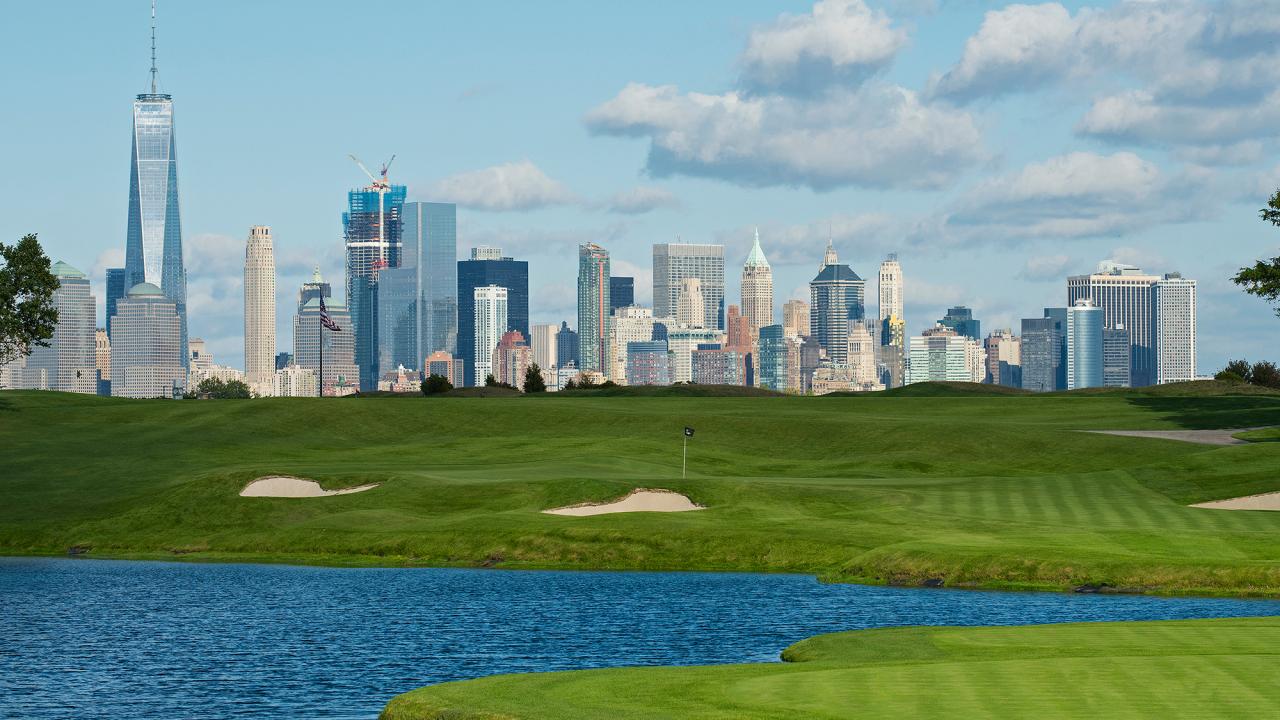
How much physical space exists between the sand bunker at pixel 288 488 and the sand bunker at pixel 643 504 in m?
13.6

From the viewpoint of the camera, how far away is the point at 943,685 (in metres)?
31.4

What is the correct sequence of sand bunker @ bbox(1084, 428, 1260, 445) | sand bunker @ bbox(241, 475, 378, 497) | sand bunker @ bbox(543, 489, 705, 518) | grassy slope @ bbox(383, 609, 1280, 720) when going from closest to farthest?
grassy slope @ bbox(383, 609, 1280, 720) → sand bunker @ bbox(543, 489, 705, 518) → sand bunker @ bbox(241, 475, 378, 497) → sand bunker @ bbox(1084, 428, 1260, 445)

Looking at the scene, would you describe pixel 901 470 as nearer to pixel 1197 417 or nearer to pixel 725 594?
pixel 1197 417

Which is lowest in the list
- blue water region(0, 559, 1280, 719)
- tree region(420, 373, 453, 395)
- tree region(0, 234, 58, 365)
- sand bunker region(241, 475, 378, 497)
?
blue water region(0, 559, 1280, 719)

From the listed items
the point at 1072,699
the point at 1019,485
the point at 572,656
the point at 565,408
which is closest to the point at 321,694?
the point at 572,656

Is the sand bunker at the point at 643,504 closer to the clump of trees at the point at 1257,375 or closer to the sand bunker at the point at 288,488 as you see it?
the sand bunker at the point at 288,488

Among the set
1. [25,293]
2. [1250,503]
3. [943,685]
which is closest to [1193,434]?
[1250,503]

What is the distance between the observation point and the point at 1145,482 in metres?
81.2

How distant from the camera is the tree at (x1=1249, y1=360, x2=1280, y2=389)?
584ft

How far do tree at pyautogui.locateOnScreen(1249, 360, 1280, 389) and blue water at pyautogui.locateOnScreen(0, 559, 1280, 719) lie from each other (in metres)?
133

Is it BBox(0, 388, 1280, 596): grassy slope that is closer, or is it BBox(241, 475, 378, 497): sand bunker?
BBox(0, 388, 1280, 596): grassy slope

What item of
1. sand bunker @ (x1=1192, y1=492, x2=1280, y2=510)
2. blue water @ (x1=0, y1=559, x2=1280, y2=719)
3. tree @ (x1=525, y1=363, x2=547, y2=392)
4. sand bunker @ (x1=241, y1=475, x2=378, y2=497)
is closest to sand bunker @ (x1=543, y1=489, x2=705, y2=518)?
blue water @ (x1=0, y1=559, x2=1280, y2=719)

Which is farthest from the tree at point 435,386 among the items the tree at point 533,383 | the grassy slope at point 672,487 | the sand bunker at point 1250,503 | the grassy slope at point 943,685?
the grassy slope at point 943,685

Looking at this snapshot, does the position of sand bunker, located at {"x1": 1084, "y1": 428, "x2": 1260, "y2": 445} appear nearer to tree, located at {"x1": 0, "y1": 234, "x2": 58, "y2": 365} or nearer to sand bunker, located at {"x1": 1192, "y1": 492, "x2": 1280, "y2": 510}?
sand bunker, located at {"x1": 1192, "y1": 492, "x2": 1280, "y2": 510}
